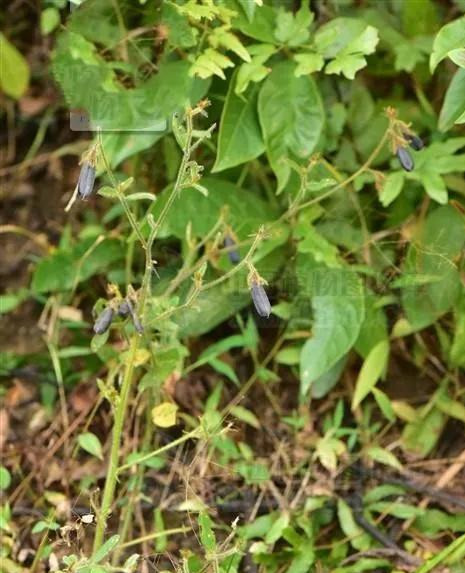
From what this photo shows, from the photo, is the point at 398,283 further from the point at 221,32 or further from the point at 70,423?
the point at 70,423

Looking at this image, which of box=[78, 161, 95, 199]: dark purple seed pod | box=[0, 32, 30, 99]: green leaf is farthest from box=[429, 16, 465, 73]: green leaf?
box=[0, 32, 30, 99]: green leaf

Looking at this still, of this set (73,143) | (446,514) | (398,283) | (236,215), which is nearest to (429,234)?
(398,283)

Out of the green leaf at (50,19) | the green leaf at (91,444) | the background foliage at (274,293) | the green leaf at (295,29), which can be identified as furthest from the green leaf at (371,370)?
the green leaf at (50,19)

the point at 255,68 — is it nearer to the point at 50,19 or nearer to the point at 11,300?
the point at 50,19

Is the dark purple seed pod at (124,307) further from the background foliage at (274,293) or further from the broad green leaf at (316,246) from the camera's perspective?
the broad green leaf at (316,246)

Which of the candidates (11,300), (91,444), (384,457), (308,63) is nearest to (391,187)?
(308,63)
